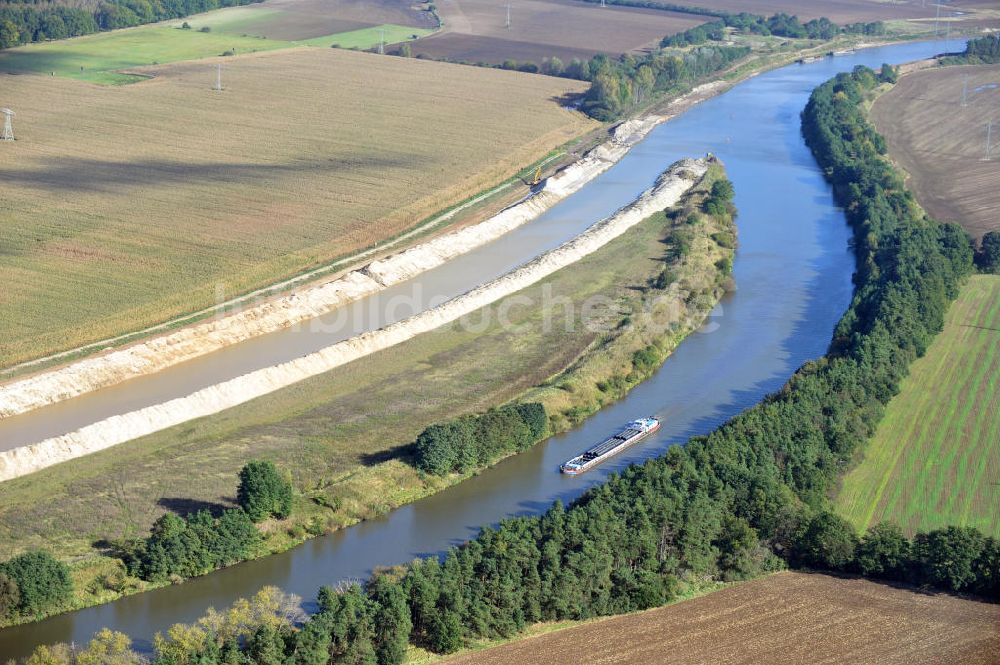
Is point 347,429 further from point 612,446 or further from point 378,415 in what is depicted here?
point 612,446

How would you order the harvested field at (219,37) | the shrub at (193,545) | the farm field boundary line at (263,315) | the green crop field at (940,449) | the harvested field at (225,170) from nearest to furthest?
the shrub at (193,545) → the green crop field at (940,449) → the farm field boundary line at (263,315) → the harvested field at (225,170) → the harvested field at (219,37)

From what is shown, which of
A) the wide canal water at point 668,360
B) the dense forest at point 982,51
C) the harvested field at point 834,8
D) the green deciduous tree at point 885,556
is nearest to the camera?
the green deciduous tree at point 885,556

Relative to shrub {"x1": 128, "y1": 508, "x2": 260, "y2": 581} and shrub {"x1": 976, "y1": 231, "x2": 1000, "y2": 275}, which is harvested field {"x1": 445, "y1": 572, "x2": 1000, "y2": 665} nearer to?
shrub {"x1": 128, "y1": 508, "x2": 260, "y2": 581}

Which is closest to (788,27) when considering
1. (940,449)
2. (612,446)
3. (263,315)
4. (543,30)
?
(543,30)

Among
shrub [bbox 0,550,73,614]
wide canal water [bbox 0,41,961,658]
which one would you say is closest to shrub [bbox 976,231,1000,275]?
wide canal water [bbox 0,41,961,658]

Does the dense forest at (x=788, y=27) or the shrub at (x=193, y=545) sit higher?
the dense forest at (x=788, y=27)

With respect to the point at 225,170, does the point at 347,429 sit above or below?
below

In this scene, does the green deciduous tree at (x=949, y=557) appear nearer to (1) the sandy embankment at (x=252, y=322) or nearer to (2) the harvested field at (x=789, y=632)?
(2) the harvested field at (x=789, y=632)

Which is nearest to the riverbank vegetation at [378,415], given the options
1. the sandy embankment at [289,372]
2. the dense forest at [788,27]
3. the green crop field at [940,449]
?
the sandy embankment at [289,372]
